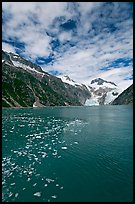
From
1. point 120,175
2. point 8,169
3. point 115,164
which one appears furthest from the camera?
point 115,164

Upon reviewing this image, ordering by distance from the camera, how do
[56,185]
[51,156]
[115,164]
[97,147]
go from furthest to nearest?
1. [97,147]
2. [51,156]
3. [115,164]
4. [56,185]

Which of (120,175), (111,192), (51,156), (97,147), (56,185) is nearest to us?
(111,192)

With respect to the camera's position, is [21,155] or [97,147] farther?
[97,147]

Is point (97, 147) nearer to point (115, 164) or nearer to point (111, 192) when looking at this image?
point (115, 164)

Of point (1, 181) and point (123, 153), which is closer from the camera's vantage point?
point (1, 181)

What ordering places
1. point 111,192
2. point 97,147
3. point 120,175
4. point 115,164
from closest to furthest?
1. point 111,192
2. point 120,175
3. point 115,164
4. point 97,147

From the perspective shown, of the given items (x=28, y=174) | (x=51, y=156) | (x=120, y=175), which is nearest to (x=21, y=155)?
(x=51, y=156)

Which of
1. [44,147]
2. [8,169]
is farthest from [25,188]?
[44,147]

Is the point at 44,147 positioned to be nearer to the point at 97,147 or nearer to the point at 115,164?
the point at 97,147
